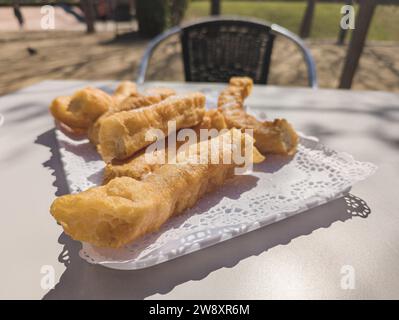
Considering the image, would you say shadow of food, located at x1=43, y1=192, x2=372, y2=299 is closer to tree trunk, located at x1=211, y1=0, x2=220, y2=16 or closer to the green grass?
tree trunk, located at x1=211, y1=0, x2=220, y2=16

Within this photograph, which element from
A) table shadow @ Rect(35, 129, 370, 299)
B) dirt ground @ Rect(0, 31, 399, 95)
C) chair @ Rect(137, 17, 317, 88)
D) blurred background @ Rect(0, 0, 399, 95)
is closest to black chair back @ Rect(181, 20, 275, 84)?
chair @ Rect(137, 17, 317, 88)

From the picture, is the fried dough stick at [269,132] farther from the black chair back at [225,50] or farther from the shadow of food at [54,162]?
the black chair back at [225,50]

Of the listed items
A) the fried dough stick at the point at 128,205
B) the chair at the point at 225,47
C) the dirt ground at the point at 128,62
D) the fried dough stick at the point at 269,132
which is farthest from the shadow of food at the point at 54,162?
the dirt ground at the point at 128,62

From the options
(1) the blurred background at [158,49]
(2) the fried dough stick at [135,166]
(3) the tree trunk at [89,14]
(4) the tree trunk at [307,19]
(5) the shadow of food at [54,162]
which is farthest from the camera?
(3) the tree trunk at [89,14]

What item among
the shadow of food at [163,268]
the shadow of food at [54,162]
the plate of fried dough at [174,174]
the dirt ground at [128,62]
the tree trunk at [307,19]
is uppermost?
the plate of fried dough at [174,174]

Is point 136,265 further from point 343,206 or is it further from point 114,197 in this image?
point 343,206

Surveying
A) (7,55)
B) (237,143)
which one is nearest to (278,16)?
(7,55)

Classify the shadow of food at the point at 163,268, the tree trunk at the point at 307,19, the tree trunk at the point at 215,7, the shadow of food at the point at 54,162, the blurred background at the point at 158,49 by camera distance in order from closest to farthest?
the shadow of food at the point at 163,268, the shadow of food at the point at 54,162, the blurred background at the point at 158,49, the tree trunk at the point at 215,7, the tree trunk at the point at 307,19

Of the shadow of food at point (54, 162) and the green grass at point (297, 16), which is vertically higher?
the shadow of food at point (54, 162)
